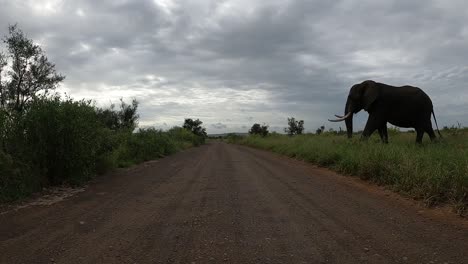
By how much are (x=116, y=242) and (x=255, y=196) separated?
368cm

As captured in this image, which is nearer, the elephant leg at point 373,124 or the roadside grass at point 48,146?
the roadside grass at point 48,146

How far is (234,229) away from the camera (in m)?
5.48

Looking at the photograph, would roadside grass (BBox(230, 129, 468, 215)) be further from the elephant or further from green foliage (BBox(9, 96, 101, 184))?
green foliage (BBox(9, 96, 101, 184))

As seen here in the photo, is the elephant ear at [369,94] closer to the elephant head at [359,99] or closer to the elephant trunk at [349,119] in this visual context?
the elephant head at [359,99]

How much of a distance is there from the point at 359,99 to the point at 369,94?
0.80 metres

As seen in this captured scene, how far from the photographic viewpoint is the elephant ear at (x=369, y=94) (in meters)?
15.0

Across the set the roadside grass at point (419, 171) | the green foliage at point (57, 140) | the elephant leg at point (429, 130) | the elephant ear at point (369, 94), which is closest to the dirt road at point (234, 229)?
the roadside grass at point (419, 171)

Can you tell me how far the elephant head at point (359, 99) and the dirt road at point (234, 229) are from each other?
7.12 m

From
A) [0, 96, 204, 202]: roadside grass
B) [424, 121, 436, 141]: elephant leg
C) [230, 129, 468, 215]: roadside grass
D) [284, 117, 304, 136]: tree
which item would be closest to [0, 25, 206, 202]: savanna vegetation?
Result: [0, 96, 204, 202]: roadside grass

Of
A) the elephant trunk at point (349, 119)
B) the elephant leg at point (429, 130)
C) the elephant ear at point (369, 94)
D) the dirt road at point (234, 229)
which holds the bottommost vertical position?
the dirt road at point (234, 229)

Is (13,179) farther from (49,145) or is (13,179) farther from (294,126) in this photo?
(294,126)

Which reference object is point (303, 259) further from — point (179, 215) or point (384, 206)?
point (384, 206)

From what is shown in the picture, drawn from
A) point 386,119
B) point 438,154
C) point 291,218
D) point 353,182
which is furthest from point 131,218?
point 386,119

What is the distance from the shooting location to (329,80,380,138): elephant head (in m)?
15.1
